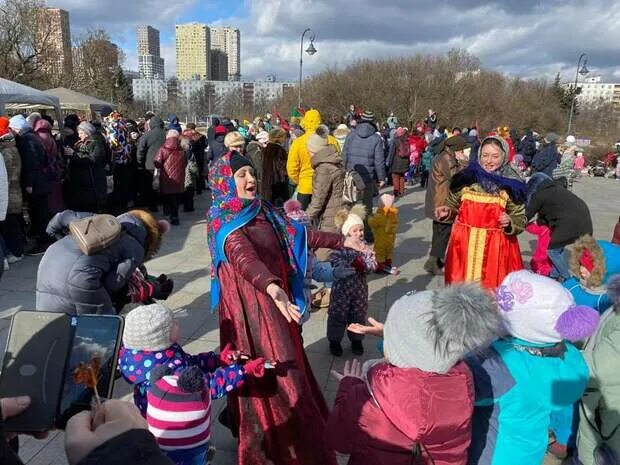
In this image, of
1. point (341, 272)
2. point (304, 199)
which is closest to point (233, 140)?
point (304, 199)

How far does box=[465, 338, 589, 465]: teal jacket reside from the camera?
193 centimetres

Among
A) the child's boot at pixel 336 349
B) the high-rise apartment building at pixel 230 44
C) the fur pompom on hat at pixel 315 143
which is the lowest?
the child's boot at pixel 336 349

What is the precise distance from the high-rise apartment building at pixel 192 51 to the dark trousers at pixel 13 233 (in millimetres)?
122839

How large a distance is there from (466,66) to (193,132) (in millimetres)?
38176

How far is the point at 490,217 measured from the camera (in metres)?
3.71

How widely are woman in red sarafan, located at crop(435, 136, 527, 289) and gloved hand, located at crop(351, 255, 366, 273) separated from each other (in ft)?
2.84

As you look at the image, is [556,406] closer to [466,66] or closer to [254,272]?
[254,272]

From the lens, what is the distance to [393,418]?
5.43 ft

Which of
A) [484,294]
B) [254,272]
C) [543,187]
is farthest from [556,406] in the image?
[543,187]

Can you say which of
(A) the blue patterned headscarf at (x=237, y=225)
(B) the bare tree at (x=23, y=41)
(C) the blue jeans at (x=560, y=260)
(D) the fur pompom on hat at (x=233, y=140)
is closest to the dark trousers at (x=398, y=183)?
(C) the blue jeans at (x=560, y=260)

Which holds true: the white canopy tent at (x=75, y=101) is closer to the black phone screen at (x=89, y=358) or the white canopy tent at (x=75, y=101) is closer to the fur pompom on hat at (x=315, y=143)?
the fur pompom on hat at (x=315, y=143)

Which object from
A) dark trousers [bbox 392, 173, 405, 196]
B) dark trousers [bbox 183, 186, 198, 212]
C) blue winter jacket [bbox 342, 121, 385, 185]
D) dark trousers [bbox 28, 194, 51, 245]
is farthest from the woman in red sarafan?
dark trousers [bbox 392, 173, 405, 196]

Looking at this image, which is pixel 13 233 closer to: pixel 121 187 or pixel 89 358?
pixel 121 187

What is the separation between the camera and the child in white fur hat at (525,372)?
191cm
